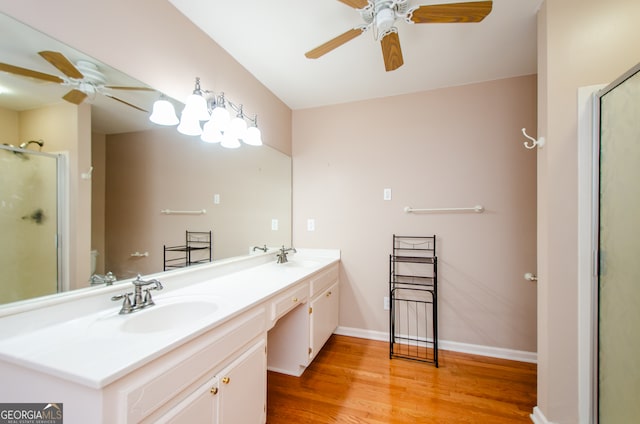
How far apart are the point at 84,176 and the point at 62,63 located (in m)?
0.45

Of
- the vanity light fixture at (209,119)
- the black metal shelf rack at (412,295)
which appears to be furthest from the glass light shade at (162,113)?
the black metal shelf rack at (412,295)

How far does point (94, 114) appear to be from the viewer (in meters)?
1.18

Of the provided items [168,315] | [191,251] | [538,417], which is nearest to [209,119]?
[191,251]

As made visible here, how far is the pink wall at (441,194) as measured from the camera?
219 centimetres

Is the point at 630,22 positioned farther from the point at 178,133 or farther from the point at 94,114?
the point at 94,114

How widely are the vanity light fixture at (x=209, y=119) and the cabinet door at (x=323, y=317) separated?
134 centimetres

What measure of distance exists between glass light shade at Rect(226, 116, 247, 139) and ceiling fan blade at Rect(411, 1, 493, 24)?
1.24m

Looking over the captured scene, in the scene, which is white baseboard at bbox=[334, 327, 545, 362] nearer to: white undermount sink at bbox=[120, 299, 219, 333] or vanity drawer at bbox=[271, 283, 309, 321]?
vanity drawer at bbox=[271, 283, 309, 321]

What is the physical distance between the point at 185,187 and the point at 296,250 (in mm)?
1368

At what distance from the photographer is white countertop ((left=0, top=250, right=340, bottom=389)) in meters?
0.71

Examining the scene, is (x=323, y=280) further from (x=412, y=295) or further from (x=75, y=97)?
(x=75, y=97)

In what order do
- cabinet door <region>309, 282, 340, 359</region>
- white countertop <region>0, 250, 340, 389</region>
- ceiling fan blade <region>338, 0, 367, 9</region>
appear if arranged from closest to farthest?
white countertop <region>0, 250, 340, 389</region>
ceiling fan blade <region>338, 0, 367, 9</region>
cabinet door <region>309, 282, 340, 359</region>

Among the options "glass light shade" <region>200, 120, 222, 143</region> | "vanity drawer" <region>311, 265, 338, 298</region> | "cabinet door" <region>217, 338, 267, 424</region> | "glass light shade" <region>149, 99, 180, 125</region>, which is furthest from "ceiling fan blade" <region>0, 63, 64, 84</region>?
"vanity drawer" <region>311, 265, 338, 298</region>

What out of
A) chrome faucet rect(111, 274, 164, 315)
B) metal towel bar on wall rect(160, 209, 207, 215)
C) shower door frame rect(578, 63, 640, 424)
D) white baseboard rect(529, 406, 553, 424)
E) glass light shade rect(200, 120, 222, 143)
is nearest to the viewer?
chrome faucet rect(111, 274, 164, 315)
